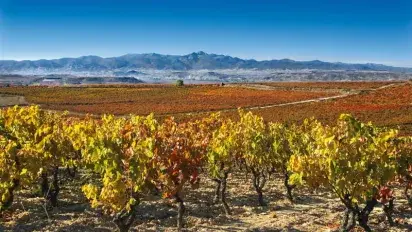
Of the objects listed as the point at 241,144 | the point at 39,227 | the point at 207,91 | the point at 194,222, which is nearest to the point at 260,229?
the point at 194,222

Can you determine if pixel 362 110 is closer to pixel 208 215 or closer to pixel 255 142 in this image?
pixel 255 142

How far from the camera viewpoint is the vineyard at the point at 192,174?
70.5 ft

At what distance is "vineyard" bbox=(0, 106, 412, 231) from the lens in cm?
2148

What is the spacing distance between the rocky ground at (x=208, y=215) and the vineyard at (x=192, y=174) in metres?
0.07

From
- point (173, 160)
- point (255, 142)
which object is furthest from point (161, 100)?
point (173, 160)

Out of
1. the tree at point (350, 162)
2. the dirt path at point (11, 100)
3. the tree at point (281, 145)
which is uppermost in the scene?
the tree at point (350, 162)

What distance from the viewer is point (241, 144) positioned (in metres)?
33.2

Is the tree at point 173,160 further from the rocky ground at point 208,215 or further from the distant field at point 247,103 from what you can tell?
the distant field at point 247,103

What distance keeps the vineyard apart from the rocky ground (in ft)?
0.24

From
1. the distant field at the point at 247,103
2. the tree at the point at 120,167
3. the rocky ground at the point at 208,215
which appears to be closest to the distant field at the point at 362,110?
the distant field at the point at 247,103

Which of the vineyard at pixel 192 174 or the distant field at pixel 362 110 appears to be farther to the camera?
the distant field at pixel 362 110

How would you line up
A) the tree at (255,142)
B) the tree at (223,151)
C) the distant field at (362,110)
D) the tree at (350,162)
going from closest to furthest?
the tree at (350,162) < the tree at (223,151) < the tree at (255,142) < the distant field at (362,110)

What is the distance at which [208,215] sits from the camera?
103ft

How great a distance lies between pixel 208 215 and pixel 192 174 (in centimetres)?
820
